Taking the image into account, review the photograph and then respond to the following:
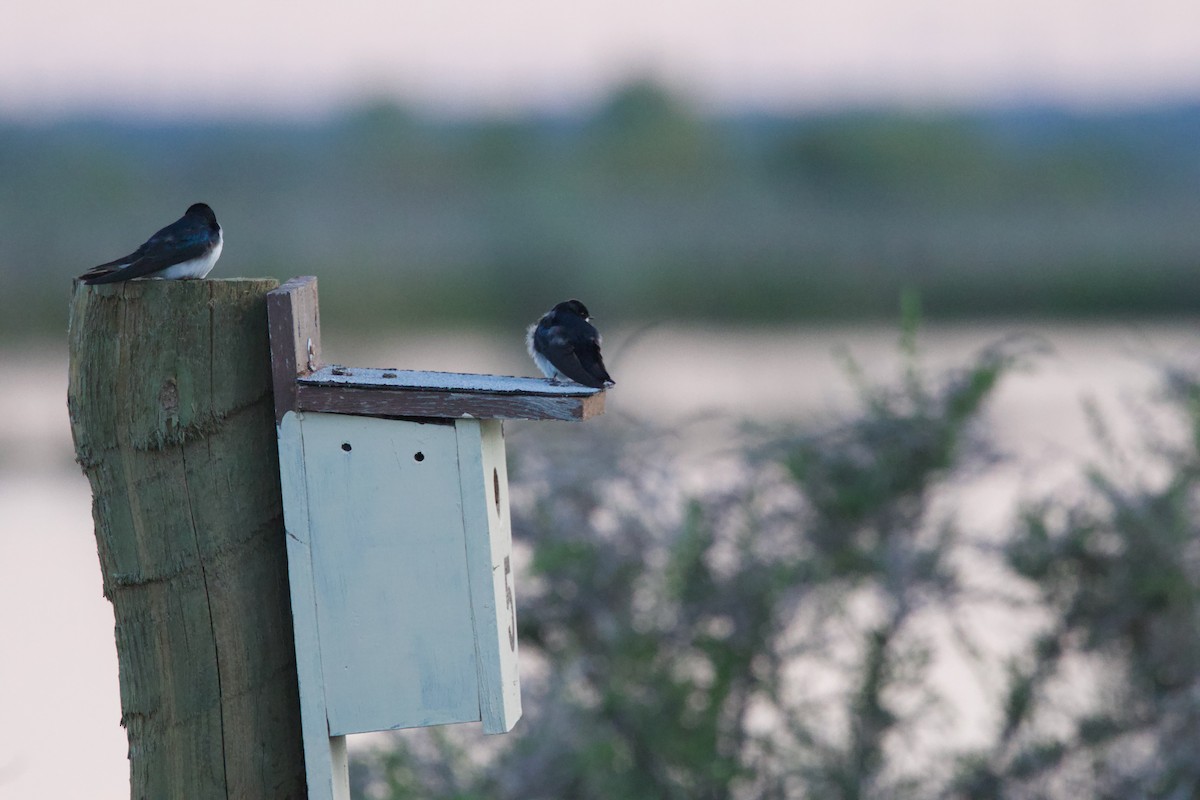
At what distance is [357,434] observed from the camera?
2.21m

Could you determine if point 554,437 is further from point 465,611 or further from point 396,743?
point 465,611

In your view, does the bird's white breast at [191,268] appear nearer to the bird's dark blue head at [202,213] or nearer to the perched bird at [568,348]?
the bird's dark blue head at [202,213]

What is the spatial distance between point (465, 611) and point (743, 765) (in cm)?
273

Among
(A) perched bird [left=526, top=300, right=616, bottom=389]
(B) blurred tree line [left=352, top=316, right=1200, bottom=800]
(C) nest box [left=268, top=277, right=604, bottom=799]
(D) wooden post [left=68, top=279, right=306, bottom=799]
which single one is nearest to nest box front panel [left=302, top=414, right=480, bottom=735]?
(C) nest box [left=268, top=277, right=604, bottom=799]

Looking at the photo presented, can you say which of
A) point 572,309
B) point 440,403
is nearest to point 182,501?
point 440,403

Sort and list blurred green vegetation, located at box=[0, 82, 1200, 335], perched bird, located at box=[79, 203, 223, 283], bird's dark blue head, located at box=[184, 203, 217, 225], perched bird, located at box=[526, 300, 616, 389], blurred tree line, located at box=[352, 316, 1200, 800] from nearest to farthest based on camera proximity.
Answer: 1. perched bird, located at box=[79, 203, 223, 283]
2. perched bird, located at box=[526, 300, 616, 389]
3. bird's dark blue head, located at box=[184, 203, 217, 225]
4. blurred tree line, located at box=[352, 316, 1200, 800]
5. blurred green vegetation, located at box=[0, 82, 1200, 335]

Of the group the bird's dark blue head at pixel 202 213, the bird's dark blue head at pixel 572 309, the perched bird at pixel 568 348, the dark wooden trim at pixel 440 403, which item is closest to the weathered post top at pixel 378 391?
the dark wooden trim at pixel 440 403

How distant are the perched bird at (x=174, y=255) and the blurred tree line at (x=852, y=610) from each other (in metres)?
2.21

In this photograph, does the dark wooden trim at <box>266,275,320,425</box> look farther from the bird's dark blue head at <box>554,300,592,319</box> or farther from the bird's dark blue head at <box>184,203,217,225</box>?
the bird's dark blue head at <box>554,300,592,319</box>

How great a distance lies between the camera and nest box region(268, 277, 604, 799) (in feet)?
7.13

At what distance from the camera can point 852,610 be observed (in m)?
4.95

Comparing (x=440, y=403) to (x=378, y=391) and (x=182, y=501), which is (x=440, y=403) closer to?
(x=378, y=391)

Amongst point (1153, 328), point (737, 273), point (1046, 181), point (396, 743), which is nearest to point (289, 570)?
point (396, 743)

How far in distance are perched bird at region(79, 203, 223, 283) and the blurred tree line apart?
7.24ft
